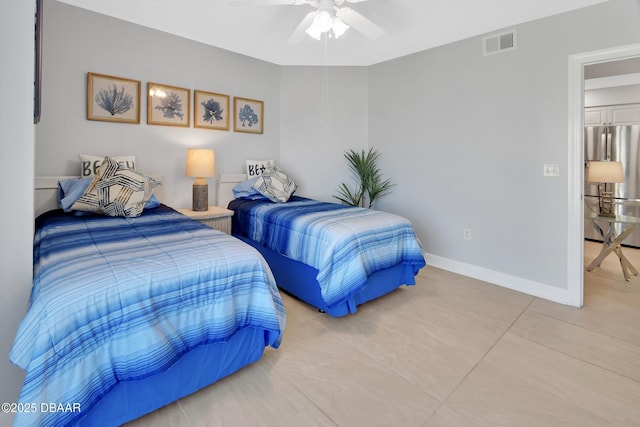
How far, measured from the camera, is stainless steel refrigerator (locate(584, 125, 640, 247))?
4.34m

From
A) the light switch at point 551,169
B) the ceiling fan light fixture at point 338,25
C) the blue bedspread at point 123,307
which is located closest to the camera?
the blue bedspread at point 123,307

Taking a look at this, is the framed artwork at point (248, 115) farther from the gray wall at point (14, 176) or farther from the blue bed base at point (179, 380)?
the blue bed base at point (179, 380)

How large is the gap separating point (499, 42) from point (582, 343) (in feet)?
8.80

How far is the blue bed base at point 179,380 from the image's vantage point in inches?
51.3

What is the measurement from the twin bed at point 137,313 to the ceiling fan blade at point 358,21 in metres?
1.70

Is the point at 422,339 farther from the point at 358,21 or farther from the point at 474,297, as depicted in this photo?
the point at 358,21

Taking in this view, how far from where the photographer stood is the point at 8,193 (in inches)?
50.4

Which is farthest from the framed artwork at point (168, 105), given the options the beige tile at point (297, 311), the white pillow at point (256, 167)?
the beige tile at point (297, 311)

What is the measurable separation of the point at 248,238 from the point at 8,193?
2.05 m

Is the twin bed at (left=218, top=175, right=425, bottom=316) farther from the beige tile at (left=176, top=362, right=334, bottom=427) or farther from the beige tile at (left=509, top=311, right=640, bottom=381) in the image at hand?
the beige tile at (left=509, top=311, right=640, bottom=381)

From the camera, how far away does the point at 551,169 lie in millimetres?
2756

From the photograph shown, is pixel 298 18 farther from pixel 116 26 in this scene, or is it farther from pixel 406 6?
pixel 116 26

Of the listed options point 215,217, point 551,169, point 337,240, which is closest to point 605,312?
point 551,169

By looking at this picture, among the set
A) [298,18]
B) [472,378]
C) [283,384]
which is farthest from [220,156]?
[472,378]
